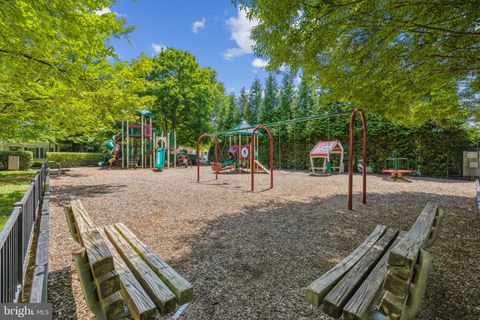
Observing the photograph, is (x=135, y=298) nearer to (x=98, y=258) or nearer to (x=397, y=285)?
(x=98, y=258)

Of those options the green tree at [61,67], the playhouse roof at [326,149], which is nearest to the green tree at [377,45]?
the green tree at [61,67]

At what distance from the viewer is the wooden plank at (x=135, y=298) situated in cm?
156

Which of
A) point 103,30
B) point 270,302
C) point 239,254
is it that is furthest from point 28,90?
point 270,302

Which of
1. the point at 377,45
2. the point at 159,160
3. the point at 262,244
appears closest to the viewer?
the point at 262,244

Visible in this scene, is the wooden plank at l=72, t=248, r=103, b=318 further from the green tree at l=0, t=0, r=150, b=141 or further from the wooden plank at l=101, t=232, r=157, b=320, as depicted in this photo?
the green tree at l=0, t=0, r=150, b=141

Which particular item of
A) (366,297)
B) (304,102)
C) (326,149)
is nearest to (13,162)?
(326,149)

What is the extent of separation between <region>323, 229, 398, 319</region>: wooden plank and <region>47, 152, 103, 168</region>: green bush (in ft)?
86.6

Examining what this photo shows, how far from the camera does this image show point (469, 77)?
17.7 ft

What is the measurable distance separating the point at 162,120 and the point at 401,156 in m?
24.3

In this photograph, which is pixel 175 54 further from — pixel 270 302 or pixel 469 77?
pixel 270 302

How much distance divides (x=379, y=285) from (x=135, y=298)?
176 cm

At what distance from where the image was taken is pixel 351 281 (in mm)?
1813

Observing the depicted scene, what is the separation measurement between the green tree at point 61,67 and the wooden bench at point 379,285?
5520 millimetres

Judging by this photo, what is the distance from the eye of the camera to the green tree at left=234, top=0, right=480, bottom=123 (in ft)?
10.3
